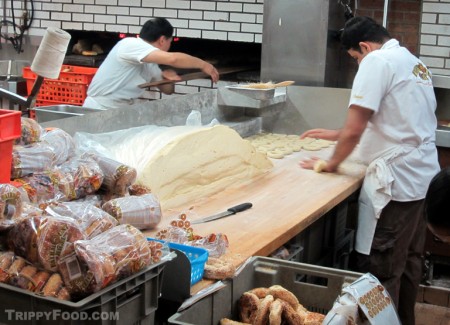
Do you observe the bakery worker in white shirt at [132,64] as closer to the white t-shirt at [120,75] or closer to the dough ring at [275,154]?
the white t-shirt at [120,75]

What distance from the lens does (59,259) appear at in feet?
6.03

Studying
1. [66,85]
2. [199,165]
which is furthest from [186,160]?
[66,85]

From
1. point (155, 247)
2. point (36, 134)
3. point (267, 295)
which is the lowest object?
point (267, 295)

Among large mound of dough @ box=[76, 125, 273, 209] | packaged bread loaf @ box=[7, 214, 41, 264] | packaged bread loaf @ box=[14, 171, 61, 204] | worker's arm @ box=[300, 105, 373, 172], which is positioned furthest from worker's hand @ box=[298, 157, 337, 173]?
packaged bread loaf @ box=[7, 214, 41, 264]

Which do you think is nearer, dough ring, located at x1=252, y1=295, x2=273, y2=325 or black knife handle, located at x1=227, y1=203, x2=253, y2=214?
dough ring, located at x1=252, y1=295, x2=273, y2=325

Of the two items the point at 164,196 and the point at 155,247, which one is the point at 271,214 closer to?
the point at 164,196

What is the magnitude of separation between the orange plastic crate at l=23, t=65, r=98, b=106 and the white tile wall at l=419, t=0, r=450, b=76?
272 cm

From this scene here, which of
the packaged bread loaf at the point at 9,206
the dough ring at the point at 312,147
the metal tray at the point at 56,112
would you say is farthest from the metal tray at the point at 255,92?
the packaged bread loaf at the point at 9,206

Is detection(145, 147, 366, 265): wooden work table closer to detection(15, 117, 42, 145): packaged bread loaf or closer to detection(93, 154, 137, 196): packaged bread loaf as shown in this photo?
detection(93, 154, 137, 196): packaged bread loaf

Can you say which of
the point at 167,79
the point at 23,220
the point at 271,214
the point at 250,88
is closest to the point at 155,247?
the point at 23,220

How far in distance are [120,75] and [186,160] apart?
1.94 metres

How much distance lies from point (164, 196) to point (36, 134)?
825 millimetres

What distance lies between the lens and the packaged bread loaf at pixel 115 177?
107 inches

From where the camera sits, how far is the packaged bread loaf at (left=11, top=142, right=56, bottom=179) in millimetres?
2404
